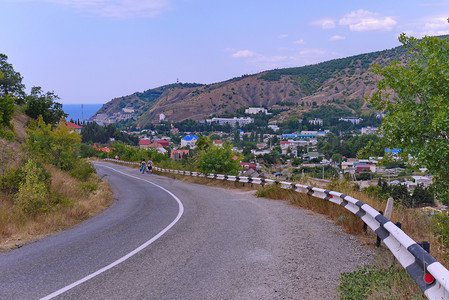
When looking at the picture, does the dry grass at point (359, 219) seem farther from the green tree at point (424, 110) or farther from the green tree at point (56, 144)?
the green tree at point (56, 144)

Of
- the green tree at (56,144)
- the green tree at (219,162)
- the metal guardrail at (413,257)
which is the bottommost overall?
the green tree at (219,162)

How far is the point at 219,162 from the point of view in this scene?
103 feet

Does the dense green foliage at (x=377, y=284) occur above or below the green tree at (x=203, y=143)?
below

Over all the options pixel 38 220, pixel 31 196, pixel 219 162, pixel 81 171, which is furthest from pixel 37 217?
pixel 219 162

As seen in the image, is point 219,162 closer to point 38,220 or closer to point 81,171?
point 81,171

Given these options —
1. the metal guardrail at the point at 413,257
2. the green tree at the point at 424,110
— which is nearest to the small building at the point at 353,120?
the green tree at the point at 424,110

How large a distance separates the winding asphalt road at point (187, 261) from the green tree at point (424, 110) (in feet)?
6.33

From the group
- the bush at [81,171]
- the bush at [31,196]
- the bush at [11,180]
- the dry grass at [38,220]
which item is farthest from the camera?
the bush at [81,171]

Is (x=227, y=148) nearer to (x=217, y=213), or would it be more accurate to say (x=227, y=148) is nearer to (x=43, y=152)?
(x=43, y=152)

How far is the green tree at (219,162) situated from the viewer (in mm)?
31109

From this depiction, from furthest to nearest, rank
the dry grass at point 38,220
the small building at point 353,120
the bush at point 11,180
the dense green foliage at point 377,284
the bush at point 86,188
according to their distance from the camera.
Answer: the small building at point 353,120 → the bush at point 86,188 → the bush at point 11,180 → the dry grass at point 38,220 → the dense green foliage at point 377,284

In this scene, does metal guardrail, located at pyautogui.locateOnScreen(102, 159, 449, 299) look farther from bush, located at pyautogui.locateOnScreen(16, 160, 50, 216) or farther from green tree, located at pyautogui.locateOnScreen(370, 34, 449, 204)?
bush, located at pyautogui.locateOnScreen(16, 160, 50, 216)

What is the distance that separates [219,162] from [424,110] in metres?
25.3

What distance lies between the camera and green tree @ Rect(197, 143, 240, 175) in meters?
31.1
